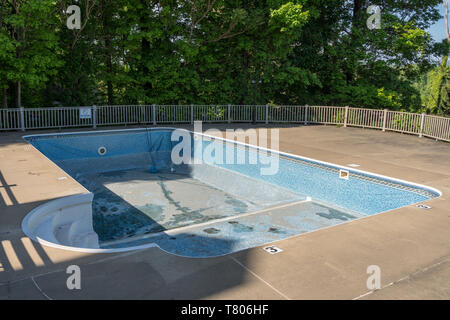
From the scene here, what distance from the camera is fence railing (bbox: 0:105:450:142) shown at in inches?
478

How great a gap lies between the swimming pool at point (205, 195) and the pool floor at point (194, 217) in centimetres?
2

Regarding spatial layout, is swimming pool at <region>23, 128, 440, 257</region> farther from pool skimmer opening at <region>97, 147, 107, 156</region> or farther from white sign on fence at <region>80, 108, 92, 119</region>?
white sign on fence at <region>80, 108, 92, 119</region>

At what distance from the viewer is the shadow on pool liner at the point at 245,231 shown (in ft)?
19.6

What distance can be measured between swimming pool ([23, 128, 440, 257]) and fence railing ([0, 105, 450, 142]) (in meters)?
1.48

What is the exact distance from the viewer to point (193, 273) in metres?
3.46

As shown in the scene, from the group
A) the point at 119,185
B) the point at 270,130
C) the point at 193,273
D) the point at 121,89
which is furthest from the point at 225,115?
the point at 193,273

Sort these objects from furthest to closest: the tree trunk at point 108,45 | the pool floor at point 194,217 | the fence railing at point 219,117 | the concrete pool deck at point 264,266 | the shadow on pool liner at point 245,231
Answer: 1. the tree trunk at point 108,45
2. the fence railing at point 219,117
3. the pool floor at point 194,217
4. the shadow on pool liner at point 245,231
5. the concrete pool deck at point 264,266

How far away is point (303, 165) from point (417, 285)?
215 inches

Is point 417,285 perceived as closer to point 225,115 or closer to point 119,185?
point 119,185

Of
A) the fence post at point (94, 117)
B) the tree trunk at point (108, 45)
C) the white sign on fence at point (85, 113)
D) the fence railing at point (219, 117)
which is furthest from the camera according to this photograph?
the tree trunk at point (108, 45)

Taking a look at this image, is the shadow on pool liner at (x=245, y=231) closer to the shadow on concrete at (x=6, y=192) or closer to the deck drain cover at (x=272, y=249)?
the shadow on concrete at (x=6, y=192)

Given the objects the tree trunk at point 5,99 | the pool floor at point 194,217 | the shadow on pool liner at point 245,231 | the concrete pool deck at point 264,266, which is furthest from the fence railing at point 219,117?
the concrete pool deck at point 264,266

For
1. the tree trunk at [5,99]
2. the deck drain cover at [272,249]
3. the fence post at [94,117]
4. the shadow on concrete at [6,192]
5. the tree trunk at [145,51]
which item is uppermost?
the tree trunk at [145,51]

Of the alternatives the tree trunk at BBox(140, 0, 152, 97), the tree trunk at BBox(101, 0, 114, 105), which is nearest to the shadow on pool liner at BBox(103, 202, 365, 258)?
the tree trunk at BBox(140, 0, 152, 97)
